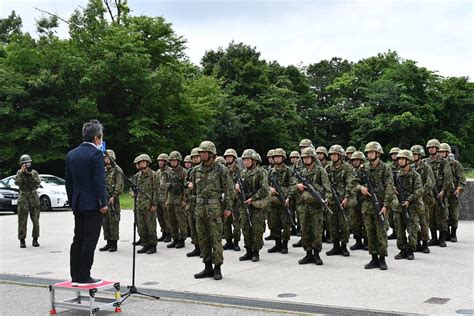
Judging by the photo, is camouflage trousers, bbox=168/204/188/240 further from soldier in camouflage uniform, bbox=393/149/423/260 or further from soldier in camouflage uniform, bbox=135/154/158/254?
soldier in camouflage uniform, bbox=393/149/423/260

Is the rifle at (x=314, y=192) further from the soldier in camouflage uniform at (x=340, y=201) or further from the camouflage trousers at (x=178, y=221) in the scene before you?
the camouflage trousers at (x=178, y=221)

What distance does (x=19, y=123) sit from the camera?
34.5 meters

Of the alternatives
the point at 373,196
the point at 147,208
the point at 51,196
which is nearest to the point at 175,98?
the point at 51,196

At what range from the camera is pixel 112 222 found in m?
12.8

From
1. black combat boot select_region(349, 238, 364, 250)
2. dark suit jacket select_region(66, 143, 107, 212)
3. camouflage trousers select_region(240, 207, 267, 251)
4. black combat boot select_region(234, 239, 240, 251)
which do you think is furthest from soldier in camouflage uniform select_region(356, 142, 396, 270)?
dark suit jacket select_region(66, 143, 107, 212)

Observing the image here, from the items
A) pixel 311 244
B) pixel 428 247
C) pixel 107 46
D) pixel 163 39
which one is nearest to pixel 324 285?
pixel 311 244

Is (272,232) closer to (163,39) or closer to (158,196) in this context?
(158,196)

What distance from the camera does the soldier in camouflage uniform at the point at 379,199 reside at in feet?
31.9

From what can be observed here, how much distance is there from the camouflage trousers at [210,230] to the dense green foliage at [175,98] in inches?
1000

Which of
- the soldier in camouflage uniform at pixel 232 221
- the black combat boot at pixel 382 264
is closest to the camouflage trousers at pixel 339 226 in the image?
the black combat boot at pixel 382 264

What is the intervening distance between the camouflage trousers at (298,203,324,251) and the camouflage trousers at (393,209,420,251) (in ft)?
4.90

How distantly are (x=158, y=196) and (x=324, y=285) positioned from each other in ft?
19.0

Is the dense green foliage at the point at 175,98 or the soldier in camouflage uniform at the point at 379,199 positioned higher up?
the dense green foliage at the point at 175,98

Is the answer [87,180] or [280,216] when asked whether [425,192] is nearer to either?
[280,216]
